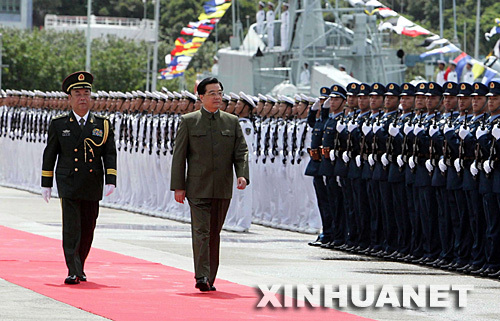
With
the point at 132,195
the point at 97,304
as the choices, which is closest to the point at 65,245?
the point at 97,304

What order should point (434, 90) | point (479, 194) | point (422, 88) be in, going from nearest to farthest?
1. point (479, 194)
2. point (434, 90)
3. point (422, 88)

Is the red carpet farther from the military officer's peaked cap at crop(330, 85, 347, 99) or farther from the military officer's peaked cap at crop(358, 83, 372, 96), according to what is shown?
the military officer's peaked cap at crop(330, 85, 347, 99)

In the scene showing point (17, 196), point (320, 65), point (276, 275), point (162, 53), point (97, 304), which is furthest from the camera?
point (162, 53)

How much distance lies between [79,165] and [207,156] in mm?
1133

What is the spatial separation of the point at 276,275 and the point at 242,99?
6.40m

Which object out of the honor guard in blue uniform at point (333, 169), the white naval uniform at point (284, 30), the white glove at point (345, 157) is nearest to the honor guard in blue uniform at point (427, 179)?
the white glove at point (345, 157)

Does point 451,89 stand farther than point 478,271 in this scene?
Yes

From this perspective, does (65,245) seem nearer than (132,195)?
Yes

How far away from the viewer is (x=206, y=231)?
1031 cm

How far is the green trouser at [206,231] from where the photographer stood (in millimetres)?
→ 10273

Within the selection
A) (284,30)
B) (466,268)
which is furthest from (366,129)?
(284,30)

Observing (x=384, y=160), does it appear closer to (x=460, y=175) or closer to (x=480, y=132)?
(x=460, y=175)

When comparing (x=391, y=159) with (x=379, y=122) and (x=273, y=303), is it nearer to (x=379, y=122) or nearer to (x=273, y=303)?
(x=379, y=122)

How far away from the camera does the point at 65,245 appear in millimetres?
10594
